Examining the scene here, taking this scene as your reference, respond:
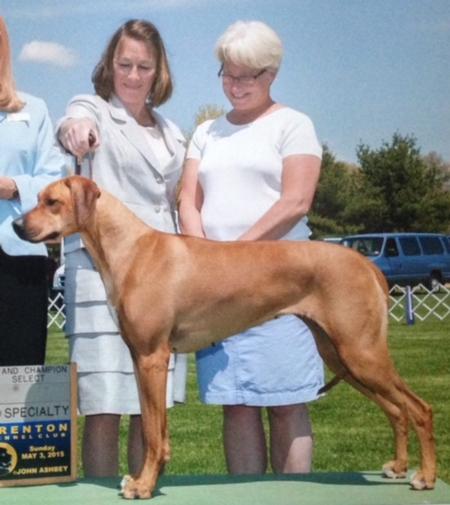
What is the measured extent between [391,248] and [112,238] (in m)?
22.1

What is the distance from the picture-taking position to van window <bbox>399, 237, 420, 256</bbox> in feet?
82.8

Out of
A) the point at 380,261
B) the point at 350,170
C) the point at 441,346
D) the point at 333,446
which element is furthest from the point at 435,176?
the point at 333,446

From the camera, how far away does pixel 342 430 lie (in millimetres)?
7531

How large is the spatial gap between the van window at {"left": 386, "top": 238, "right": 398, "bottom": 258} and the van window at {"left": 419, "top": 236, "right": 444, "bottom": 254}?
5.12 feet

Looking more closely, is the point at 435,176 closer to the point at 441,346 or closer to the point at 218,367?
the point at 441,346

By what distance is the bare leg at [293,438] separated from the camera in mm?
3803

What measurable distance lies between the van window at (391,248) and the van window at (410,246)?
48cm

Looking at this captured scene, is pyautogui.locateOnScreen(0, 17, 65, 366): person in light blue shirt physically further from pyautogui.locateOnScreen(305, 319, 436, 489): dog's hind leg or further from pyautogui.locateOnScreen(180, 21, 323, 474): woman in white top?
pyautogui.locateOnScreen(305, 319, 436, 489): dog's hind leg

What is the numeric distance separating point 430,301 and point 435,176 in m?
17.8

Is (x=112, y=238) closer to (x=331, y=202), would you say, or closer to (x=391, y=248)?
(x=391, y=248)

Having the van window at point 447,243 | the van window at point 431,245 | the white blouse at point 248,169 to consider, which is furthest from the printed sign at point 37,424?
the van window at point 447,243

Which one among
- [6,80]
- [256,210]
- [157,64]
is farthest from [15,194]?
[256,210]

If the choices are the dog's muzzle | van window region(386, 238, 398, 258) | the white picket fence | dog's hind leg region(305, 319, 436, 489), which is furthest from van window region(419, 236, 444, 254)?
the dog's muzzle

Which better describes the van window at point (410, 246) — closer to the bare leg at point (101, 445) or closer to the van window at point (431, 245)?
the van window at point (431, 245)
